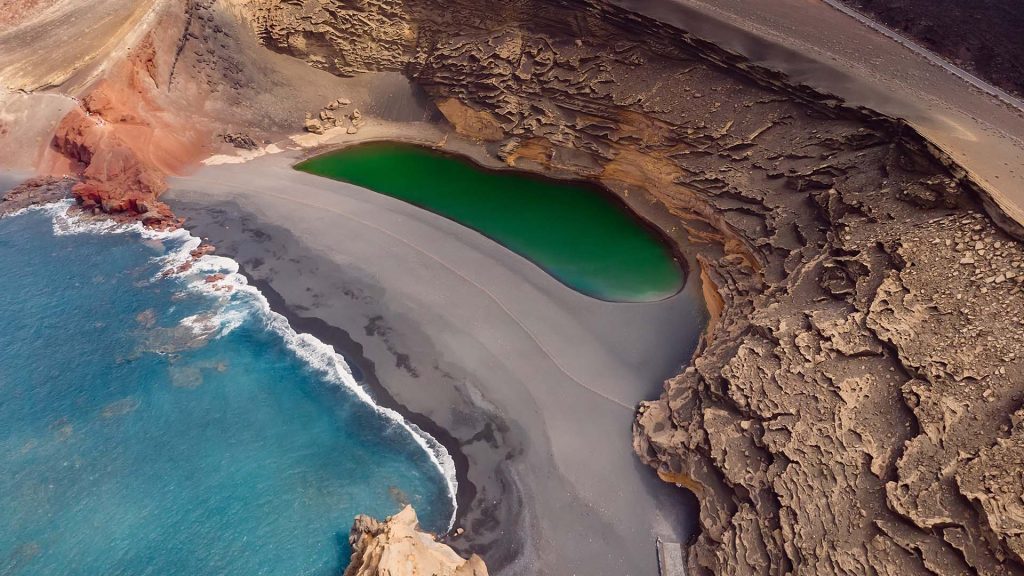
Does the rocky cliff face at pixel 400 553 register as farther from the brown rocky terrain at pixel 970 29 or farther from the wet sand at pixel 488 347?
the brown rocky terrain at pixel 970 29

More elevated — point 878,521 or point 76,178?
point 878,521

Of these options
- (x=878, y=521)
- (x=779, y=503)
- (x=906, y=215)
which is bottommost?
(x=779, y=503)

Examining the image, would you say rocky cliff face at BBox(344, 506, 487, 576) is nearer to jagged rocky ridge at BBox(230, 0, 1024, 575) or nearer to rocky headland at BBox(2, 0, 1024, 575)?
rocky headland at BBox(2, 0, 1024, 575)

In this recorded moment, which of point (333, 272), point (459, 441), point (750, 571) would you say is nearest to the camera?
point (750, 571)

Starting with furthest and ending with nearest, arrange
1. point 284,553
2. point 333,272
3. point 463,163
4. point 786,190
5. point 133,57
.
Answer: point 463,163
point 133,57
point 333,272
point 786,190
point 284,553

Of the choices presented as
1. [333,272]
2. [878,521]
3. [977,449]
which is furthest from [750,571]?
[333,272]

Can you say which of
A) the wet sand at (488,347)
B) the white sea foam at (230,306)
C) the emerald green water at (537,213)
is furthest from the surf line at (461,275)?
the white sea foam at (230,306)

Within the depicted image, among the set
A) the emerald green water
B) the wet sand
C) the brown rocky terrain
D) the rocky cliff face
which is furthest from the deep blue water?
the brown rocky terrain

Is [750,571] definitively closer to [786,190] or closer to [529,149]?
[786,190]
